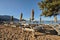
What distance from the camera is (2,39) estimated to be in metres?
9.69

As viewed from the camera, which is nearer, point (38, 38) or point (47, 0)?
point (38, 38)

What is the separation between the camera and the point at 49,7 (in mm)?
10555

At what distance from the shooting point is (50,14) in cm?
1099

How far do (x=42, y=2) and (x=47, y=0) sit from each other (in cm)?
50

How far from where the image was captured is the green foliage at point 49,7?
10.4m

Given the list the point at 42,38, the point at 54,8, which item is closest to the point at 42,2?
the point at 54,8

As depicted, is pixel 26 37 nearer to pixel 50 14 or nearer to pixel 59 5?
pixel 50 14

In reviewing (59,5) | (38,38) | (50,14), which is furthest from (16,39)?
(59,5)

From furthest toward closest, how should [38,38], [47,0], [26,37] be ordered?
1. [47,0]
2. [26,37]
3. [38,38]

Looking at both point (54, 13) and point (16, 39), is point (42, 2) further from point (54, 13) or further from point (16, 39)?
point (16, 39)

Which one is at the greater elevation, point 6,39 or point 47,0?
point 47,0

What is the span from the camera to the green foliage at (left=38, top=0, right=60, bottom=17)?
10391 mm

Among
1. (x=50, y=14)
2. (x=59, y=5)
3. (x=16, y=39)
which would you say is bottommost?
(x=16, y=39)

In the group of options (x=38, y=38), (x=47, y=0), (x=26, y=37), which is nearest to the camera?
(x=38, y=38)
